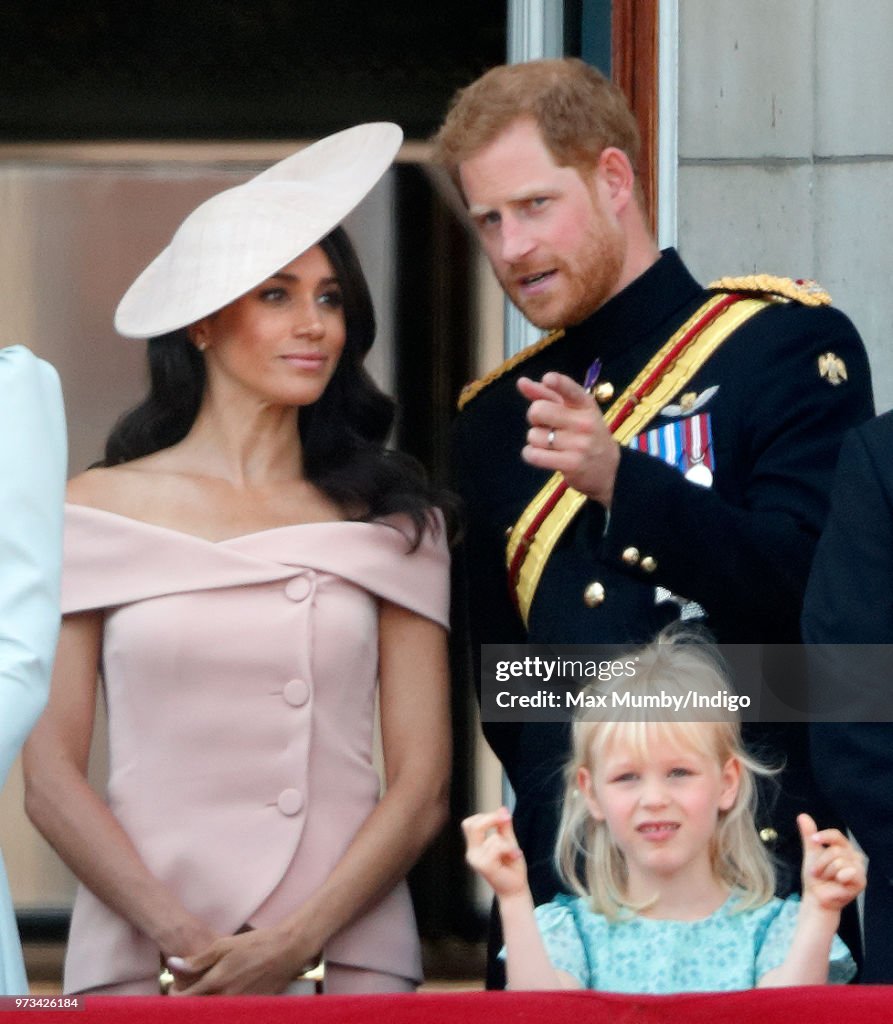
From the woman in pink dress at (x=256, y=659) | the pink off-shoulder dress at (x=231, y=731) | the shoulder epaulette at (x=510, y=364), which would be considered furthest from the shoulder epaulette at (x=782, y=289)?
the pink off-shoulder dress at (x=231, y=731)

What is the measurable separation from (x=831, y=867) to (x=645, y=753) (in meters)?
0.27

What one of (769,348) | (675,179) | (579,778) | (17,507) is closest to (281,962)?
(579,778)

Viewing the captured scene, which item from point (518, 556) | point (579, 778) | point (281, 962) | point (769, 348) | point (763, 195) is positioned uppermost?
point (763, 195)

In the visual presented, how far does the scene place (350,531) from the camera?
320 cm

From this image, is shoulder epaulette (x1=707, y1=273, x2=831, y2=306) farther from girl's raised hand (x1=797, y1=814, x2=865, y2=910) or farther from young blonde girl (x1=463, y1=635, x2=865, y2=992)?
girl's raised hand (x1=797, y1=814, x2=865, y2=910)

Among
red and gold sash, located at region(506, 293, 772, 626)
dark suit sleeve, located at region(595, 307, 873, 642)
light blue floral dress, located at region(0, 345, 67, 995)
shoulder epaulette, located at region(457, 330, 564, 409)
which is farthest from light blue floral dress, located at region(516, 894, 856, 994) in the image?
shoulder epaulette, located at region(457, 330, 564, 409)

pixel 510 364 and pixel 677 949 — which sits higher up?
pixel 510 364

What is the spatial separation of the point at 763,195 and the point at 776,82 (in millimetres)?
186

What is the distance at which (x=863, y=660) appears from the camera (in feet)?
8.89

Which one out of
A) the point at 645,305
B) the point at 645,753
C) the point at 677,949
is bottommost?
the point at 677,949

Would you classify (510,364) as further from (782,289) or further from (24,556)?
(24,556)

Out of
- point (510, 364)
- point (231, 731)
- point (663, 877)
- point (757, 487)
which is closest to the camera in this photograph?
point (663, 877)

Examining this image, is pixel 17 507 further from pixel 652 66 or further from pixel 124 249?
pixel 124 249

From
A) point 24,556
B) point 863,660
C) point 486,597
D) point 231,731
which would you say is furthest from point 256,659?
point 863,660
